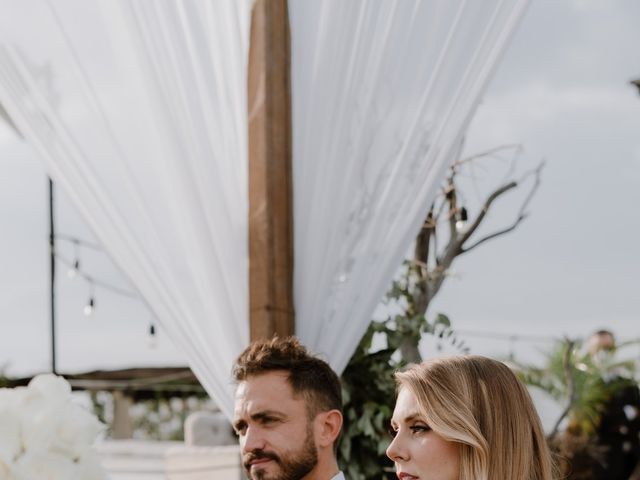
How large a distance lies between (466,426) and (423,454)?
0.08 m

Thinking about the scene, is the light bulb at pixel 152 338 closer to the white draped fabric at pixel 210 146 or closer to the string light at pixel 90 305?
the string light at pixel 90 305

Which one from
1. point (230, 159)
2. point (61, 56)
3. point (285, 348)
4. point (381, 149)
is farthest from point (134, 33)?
point (285, 348)

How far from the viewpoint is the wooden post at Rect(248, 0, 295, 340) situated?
8.46 ft

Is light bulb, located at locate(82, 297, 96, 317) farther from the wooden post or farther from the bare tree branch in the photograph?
the wooden post

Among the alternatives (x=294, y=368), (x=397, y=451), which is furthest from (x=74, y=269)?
(x=397, y=451)

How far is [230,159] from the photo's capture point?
2668 millimetres

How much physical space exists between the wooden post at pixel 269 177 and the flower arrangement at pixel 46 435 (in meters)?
1.32

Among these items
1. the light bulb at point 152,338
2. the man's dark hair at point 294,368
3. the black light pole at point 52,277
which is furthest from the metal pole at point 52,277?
the man's dark hair at point 294,368

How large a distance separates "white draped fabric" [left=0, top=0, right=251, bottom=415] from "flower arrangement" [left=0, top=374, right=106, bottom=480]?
139 centimetres

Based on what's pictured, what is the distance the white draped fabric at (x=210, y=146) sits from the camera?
2.59m

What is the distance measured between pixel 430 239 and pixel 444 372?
1772mm

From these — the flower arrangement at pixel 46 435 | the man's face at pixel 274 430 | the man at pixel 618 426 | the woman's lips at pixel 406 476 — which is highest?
the flower arrangement at pixel 46 435

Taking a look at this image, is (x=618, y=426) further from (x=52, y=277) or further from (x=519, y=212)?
(x=52, y=277)

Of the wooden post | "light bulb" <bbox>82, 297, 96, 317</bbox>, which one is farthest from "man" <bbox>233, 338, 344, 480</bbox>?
"light bulb" <bbox>82, 297, 96, 317</bbox>
